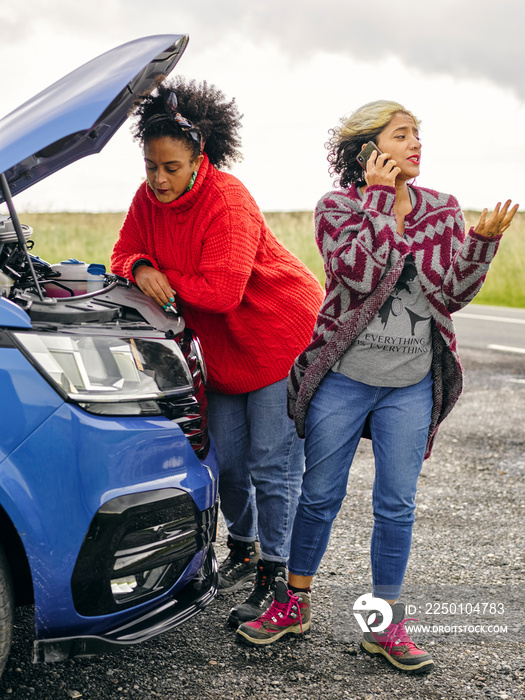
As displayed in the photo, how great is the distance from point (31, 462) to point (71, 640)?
49 centimetres

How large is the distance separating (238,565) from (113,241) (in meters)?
14.1

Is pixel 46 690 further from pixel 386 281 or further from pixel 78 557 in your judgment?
pixel 386 281

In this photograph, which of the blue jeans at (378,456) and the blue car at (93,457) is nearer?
the blue car at (93,457)

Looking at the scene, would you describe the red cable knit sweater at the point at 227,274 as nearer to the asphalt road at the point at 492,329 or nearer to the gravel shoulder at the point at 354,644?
the gravel shoulder at the point at 354,644

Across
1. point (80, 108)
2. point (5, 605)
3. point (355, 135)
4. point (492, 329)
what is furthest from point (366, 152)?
point (492, 329)

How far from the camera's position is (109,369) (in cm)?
193

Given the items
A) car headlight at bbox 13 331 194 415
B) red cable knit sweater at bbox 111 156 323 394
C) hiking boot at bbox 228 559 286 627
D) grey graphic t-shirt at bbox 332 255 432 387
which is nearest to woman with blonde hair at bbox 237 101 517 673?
grey graphic t-shirt at bbox 332 255 432 387

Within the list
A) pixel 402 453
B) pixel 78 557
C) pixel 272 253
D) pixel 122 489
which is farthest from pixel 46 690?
pixel 272 253

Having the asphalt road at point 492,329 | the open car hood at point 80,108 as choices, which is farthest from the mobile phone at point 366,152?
the asphalt road at point 492,329

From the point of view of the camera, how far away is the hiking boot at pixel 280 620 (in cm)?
255

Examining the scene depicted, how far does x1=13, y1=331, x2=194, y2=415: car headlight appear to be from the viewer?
182cm

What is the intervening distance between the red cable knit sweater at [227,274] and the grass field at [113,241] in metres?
11.5

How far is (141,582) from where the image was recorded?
1954mm

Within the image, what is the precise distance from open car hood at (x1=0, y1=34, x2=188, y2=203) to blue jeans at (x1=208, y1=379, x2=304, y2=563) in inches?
41.0
